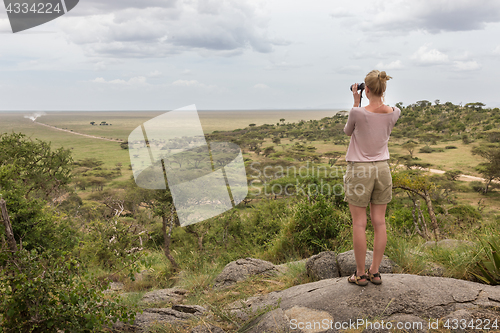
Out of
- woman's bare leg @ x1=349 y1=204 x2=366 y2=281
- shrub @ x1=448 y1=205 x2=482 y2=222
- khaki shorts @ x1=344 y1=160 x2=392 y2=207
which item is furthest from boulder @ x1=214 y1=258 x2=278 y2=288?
shrub @ x1=448 y1=205 x2=482 y2=222

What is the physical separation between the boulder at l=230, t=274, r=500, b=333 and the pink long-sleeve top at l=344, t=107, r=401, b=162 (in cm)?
129

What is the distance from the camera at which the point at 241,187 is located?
15.3 feet

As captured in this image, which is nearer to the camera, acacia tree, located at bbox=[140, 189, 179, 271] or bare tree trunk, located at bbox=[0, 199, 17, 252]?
bare tree trunk, located at bbox=[0, 199, 17, 252]

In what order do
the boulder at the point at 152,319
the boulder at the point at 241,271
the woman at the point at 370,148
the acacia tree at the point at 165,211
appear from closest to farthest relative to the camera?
the woman at the point at 370,148 < the boulder at the point at 152,319 < the boulder at the point at 241,271 < the acacia tree at the point at 165,211

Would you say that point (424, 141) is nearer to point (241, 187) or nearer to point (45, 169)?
point (45, 169)

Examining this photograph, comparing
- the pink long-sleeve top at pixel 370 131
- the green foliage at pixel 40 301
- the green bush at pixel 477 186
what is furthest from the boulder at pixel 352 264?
the green bush at pixel 477 186

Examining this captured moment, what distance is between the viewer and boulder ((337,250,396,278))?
13.0 feet

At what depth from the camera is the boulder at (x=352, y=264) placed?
13.0 ft

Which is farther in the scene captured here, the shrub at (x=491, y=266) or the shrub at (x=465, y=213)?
the shrub at (x=465, y=213)

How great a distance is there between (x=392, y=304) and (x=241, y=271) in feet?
7.86

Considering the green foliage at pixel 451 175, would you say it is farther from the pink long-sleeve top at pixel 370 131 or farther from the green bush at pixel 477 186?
the pink long-sleeve top at pixel 370 131

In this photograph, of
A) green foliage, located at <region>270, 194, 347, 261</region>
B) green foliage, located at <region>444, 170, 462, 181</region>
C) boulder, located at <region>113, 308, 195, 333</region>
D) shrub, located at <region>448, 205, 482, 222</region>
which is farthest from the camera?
green foliage, located at <region>444, 170, 462, 181</region>

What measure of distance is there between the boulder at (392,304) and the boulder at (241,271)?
1.35m

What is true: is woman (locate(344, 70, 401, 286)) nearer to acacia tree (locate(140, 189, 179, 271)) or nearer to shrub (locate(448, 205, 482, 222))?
acacia tree (locate(140, 189, 179, 271))
